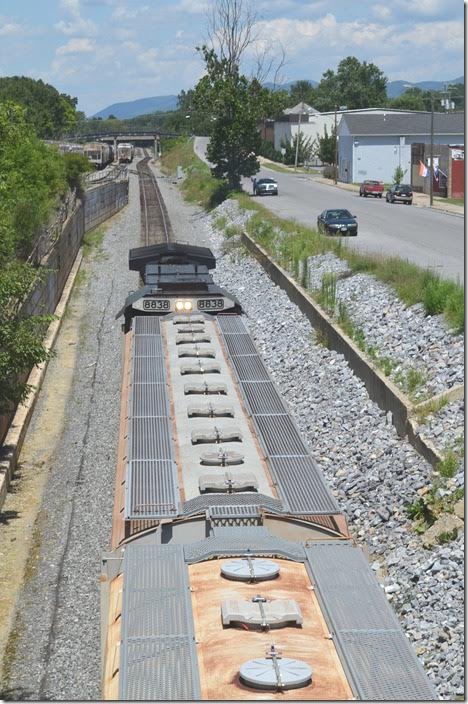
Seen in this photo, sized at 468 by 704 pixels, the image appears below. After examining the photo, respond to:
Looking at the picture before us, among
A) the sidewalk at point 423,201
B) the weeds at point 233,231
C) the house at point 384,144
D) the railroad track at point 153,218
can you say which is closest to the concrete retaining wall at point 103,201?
the railroad track at point 153,218

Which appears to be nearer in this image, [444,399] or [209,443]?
[209,443]

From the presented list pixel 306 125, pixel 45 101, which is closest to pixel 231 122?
pixel 306 125

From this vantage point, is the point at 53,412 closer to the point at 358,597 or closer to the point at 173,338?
the point at 173,338

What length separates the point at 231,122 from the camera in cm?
6856

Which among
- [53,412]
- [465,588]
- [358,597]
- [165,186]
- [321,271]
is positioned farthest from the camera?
[165,186]

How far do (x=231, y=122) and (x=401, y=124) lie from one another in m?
33.7

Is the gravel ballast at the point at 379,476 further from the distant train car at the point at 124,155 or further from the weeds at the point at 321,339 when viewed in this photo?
the distant train car at the point at 124,155

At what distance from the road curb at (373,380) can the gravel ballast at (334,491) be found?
0.69 feet

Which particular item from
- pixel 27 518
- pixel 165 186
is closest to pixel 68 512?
pixel 27 518

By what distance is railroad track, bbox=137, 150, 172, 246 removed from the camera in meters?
52.2

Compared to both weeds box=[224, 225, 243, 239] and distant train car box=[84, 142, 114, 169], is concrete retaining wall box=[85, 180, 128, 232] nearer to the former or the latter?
weeds box=[224, 225, 243, 239]

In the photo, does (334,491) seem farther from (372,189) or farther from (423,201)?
(372,189)

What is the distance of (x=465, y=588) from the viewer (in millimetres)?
12359

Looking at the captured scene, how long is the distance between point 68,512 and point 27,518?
2.65 ft
